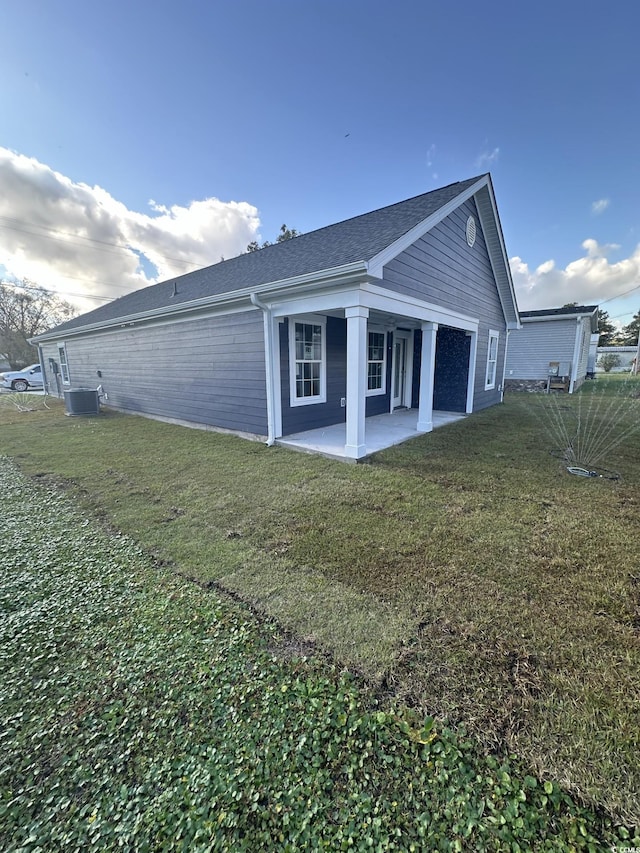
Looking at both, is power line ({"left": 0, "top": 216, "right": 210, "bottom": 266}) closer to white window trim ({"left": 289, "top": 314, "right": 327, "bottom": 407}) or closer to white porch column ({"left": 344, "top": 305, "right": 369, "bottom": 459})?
white window trim ({"left": 289, "top": 314, "right": 327, "bottom": 407})

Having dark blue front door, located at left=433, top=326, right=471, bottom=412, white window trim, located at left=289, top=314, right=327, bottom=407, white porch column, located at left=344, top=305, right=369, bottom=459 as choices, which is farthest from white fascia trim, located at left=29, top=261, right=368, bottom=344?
dark blue front door, located at left=433, top=326, right=471, bottom=412

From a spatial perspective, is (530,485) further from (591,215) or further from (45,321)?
(45,321)

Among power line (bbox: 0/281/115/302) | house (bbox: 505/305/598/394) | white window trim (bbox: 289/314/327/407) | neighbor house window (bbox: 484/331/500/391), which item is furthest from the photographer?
power line (bbox: 0/281/115/302)

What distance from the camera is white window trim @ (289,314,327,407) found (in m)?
6.46

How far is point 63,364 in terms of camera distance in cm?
1448

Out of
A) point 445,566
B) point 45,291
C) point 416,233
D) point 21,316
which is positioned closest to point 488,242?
point 416,233

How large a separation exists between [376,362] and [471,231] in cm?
367

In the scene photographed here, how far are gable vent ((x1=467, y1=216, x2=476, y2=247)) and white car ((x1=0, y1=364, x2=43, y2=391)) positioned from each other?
70.5 ft

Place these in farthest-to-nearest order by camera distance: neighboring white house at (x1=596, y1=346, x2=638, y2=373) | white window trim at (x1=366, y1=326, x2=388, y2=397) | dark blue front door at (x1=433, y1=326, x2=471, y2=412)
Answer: neighboring white house at (x1=596, y1=346, x2=638, y2=373) < dark blue front door at (x1=433, y1=326, x2=471, y2=412) < white window trim at (x1=366, y1=326, x2=388, y2=397)

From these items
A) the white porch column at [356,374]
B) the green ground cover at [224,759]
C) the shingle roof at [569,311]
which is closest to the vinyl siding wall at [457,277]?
the white porch column at [356,374]

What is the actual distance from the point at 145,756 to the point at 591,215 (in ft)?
60.9

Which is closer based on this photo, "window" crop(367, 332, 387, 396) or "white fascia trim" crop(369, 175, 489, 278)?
"white fascia trim" crop(369, 175, 489, 278)

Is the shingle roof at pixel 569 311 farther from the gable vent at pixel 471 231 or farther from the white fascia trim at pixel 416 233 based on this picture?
the white fascia trim at pixel 416 233

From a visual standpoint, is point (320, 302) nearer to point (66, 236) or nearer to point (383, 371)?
point (383, 371)
